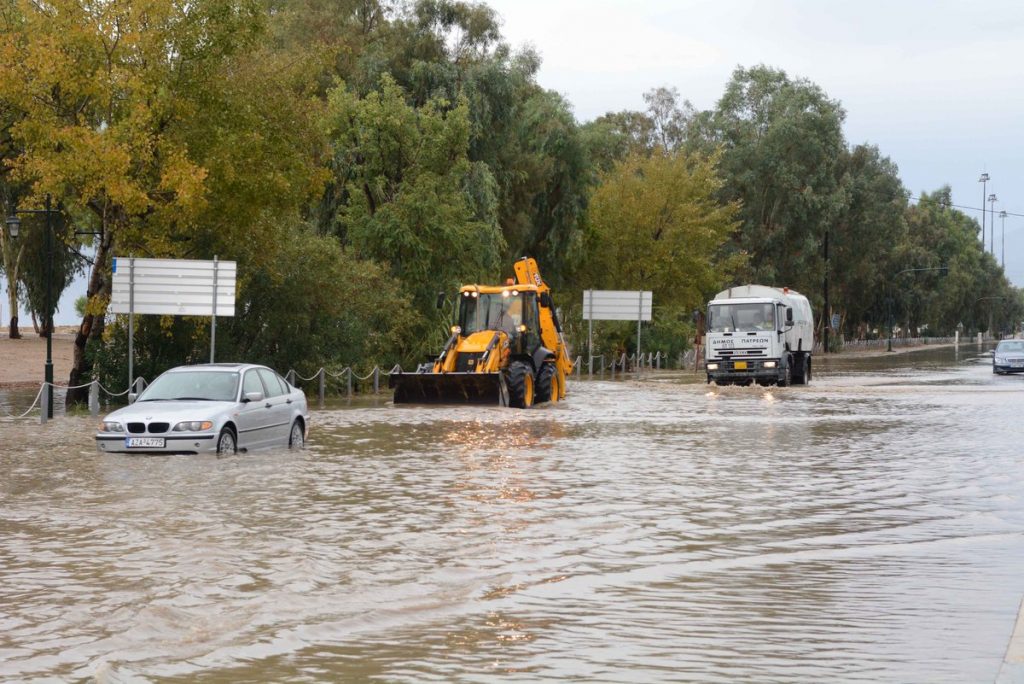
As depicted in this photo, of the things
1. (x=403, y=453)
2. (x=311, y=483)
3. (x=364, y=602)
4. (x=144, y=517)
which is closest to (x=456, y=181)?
(x=403, y=453)

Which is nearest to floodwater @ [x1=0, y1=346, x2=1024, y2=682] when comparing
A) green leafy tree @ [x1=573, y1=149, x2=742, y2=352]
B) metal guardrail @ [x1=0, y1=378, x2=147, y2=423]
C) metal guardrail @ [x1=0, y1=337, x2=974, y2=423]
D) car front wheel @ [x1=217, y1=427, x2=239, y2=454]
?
car front wheel @ [x1=217, y1=427, x2=239, y2=454]

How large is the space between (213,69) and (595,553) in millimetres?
23365

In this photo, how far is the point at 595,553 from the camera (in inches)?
487

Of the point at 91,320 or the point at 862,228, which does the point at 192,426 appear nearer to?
the point at 91,320

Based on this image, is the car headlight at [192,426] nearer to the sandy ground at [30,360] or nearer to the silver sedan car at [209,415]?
the silver sedan car at [209,415]

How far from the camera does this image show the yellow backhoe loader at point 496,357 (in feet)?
115

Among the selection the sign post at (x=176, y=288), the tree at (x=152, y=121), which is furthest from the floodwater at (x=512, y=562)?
the tree at (x=152, y=121)

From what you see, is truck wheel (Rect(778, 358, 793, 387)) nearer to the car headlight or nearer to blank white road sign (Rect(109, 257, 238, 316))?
blank white road sign (Rect(109, 257, 238, 316))

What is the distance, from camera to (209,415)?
20344mm

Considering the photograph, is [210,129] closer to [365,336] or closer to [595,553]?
[365,336]

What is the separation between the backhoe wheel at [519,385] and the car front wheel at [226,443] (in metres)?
14.6

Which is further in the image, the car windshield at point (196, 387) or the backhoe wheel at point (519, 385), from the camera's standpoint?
the backhoe wheel at point (519, 385)

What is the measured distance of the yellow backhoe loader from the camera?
3494 cm

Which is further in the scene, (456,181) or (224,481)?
(456,181)
